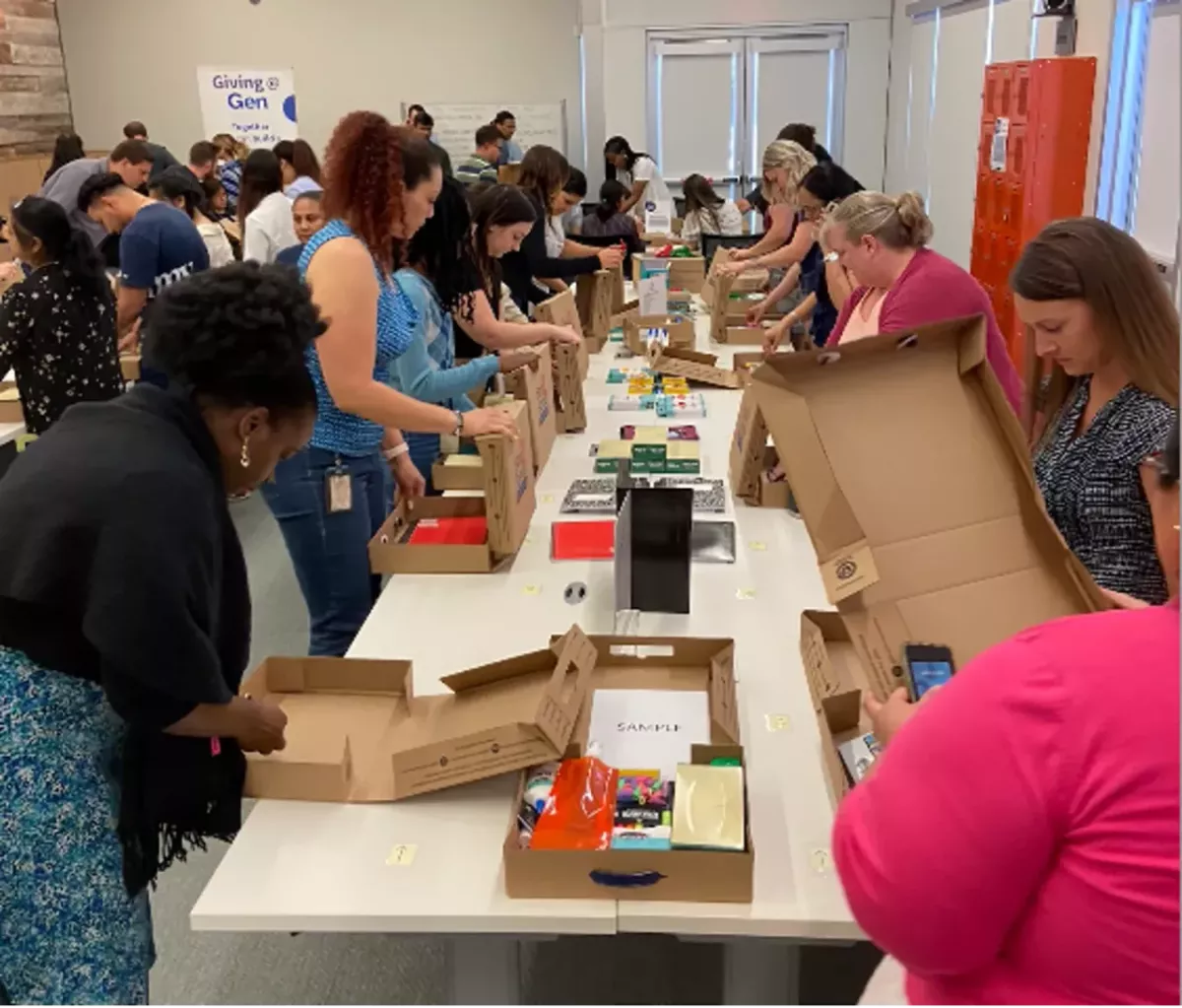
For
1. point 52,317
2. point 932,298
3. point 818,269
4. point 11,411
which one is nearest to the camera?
point 932,298

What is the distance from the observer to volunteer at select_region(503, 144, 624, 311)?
4426 millimetres

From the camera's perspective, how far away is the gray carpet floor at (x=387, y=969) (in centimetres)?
142

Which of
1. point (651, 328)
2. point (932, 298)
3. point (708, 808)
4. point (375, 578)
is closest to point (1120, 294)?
point (932, 298)

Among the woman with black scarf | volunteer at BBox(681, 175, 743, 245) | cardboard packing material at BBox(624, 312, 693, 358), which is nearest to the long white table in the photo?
the woman with black scarf

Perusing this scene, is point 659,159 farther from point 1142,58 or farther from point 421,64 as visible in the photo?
point 1142,58

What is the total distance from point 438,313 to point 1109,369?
63.1 inches

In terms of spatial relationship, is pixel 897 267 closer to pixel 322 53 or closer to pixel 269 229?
pixel 269 229

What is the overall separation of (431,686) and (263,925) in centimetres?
55

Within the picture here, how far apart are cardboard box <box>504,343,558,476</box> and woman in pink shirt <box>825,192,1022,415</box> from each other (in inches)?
30.7

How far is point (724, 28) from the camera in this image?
9344 mm

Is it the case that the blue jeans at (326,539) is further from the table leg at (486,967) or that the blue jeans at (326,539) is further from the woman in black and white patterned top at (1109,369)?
the woman in black and white patterned top at (1109,369)

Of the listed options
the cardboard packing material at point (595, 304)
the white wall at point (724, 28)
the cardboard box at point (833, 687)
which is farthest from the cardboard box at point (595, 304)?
the white wall at point (724, 28)

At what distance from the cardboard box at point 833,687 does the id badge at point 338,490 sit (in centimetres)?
98

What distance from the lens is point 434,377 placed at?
2.64m
